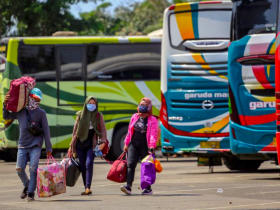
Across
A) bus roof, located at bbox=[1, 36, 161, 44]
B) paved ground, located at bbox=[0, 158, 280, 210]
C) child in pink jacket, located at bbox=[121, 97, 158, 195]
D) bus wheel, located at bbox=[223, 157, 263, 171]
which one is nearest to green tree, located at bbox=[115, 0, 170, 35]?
bus roof, located at bbox=[1, 36, 161, 44]

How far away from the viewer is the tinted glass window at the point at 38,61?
80.7 ft

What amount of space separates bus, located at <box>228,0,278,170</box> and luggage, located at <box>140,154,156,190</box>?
3.48 meters

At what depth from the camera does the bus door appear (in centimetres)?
2472

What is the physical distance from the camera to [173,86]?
66.2 ft

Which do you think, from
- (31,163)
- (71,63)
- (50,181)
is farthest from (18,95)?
(71,63)

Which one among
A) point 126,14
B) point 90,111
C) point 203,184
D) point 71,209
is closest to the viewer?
point 71,209

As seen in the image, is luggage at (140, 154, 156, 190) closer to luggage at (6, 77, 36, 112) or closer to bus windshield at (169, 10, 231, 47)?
luggage at (6, 77, 36, 112)

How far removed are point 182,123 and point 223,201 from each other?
741 cm

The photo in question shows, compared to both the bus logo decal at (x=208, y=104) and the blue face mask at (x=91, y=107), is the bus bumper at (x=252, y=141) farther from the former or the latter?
the blue face mask at (x=91, y=107)

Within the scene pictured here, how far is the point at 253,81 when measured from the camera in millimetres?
16844

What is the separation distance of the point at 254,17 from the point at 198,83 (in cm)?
314

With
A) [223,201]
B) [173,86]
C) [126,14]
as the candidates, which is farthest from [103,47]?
[126,14]

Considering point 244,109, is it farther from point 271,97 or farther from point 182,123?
point 182,123

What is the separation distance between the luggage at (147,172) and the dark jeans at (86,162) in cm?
85
